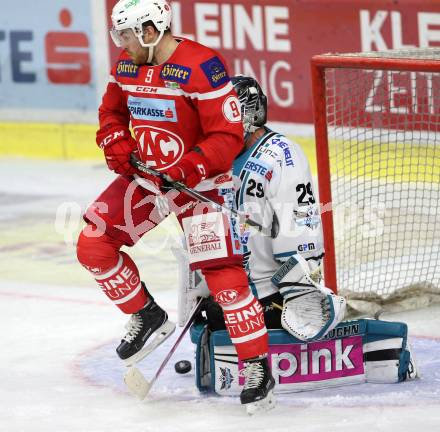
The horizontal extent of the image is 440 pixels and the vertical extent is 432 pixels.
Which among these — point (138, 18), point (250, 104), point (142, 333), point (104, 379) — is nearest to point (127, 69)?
point (138, 18)

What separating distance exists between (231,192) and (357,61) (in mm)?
1033

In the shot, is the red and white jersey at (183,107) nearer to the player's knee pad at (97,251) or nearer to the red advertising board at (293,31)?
the player's knee pad at (97,251)

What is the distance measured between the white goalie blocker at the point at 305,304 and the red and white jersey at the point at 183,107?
0.45 m

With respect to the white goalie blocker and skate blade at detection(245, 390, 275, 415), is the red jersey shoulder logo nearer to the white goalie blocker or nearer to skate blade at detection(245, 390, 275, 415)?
the white goalie blocker

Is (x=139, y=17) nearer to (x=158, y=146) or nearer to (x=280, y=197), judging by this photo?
(x=158, y=146)

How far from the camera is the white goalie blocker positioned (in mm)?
4344

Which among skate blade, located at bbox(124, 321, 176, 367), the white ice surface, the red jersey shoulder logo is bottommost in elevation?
the white ice surface

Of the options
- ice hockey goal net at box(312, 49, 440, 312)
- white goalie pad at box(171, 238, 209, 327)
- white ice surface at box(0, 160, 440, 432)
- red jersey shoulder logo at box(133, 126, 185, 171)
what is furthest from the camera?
ice hockey goal net at box(312, 49, 440, 312)

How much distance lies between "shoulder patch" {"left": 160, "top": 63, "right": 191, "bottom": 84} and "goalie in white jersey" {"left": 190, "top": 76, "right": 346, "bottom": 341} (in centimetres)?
41

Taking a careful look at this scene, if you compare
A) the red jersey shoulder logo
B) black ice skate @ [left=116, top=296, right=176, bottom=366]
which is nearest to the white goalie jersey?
the red jersey shoulder logo

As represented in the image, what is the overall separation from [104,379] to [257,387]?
2.47 feet

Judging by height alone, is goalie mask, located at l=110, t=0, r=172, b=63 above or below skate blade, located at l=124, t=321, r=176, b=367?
above

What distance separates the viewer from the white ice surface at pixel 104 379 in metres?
4.12

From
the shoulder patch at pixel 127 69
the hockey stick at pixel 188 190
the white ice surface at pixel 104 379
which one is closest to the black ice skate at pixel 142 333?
the white ice surface at pixel 104 379
